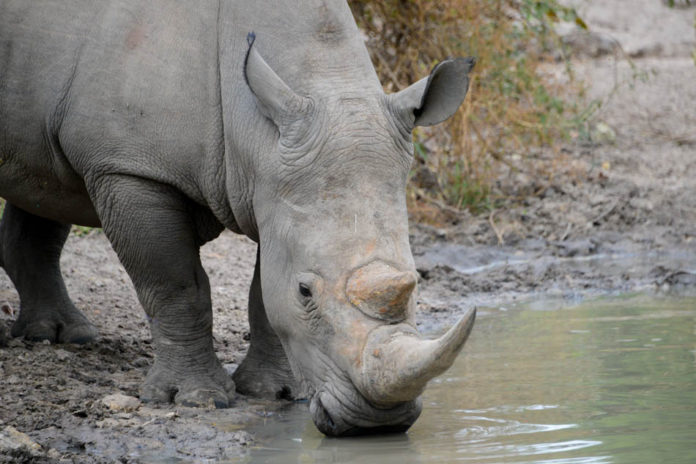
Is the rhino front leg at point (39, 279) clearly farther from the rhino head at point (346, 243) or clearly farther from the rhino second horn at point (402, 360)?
the rhino second horn at point (402, 360)

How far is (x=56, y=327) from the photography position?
21.3ft

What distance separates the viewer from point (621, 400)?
16.3 feet

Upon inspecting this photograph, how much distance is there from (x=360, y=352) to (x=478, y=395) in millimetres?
1214

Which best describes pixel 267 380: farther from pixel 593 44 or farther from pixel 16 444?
pixel 593 44

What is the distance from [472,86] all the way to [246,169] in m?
5.42

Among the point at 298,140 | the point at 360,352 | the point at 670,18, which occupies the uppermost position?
the point at 670,18

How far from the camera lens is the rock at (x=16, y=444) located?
13.4 feet

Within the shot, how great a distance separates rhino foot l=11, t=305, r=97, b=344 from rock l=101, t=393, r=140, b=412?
1.38 meters

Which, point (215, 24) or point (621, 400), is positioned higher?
point (215, 24)

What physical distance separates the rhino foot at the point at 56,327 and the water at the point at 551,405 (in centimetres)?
168

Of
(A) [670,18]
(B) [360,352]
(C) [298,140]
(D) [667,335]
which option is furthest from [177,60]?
(A) [670,18]

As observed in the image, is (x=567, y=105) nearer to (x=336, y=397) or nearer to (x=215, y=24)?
(x=215, y=24)

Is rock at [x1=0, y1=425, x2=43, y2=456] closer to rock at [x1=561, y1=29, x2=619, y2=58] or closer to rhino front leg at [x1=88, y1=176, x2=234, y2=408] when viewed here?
rhino front leg at [x1=88, y1=176, x2=234, y2=408]

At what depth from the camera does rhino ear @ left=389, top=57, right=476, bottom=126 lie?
4715 millimetres
